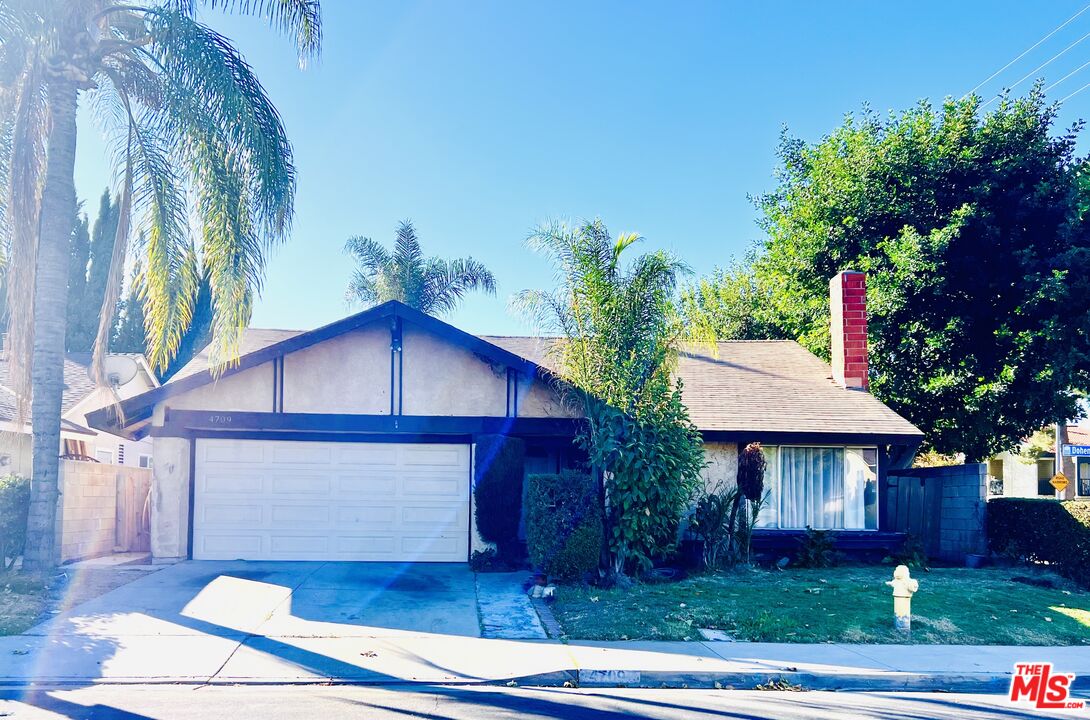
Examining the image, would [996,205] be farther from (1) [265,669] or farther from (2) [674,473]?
(1) [265,669]

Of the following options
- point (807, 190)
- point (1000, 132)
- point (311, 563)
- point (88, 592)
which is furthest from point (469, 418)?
point (1000, 132)

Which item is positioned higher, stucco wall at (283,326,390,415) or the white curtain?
stucco wall at (283,326,390,415)

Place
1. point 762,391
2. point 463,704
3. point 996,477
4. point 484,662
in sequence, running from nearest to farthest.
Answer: point 463,704 < point 484,662 < point 762,391 < point 996,477

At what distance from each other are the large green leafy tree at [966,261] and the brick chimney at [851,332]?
6.77 feet

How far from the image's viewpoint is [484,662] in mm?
8117

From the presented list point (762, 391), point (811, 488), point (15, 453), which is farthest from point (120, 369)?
point (811, 488)

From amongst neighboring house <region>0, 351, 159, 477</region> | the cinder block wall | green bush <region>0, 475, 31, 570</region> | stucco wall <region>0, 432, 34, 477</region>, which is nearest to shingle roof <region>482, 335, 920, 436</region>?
the cinder block wall

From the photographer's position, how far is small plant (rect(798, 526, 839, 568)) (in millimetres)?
14516

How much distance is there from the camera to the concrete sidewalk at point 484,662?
754 cm

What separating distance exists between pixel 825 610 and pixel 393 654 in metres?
5.68

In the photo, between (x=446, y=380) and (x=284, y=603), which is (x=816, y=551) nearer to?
(x=446, y=380)

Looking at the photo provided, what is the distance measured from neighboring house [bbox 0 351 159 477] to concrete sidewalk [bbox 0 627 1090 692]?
19.0ft

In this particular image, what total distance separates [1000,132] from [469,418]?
45.9ft

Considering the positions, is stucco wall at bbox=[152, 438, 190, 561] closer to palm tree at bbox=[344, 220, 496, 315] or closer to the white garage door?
the white garage door
